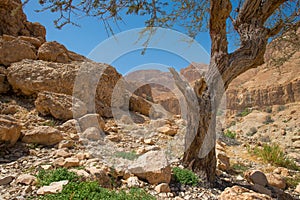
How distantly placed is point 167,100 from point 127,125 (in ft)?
111

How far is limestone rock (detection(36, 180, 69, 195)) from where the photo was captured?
2105 millimetres

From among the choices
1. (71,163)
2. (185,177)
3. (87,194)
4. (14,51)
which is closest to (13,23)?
(14,51)

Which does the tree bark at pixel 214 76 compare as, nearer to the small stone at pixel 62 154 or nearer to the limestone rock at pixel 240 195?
the limestone rock at pixel 240 195

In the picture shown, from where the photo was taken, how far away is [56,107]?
196 inches

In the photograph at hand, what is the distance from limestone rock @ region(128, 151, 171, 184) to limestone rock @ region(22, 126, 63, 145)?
1.65 metres

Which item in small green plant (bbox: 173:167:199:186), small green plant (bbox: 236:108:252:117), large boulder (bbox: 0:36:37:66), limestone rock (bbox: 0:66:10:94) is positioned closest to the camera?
small green plant (bbox: 173:167:199:186)

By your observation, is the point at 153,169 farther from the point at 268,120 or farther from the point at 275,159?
the point at 268,120

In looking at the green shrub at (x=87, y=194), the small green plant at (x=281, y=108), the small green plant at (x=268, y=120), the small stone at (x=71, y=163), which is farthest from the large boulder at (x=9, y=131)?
the small green plant at (x=281, y=108)

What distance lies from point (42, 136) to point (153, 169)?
2138 mm

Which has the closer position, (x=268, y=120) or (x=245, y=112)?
(x=268, y=120)

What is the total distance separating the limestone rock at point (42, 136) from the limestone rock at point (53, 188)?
1679 mm

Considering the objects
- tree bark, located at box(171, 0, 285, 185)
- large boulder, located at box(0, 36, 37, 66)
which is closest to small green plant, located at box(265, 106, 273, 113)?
tree bark, located at box(171, 0, 285, 185)

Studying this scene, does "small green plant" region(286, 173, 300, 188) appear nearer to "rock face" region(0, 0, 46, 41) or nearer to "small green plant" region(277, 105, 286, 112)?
"rock face" region(0, 0, 46, 41)

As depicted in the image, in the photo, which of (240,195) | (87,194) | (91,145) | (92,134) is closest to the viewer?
(87,194)
